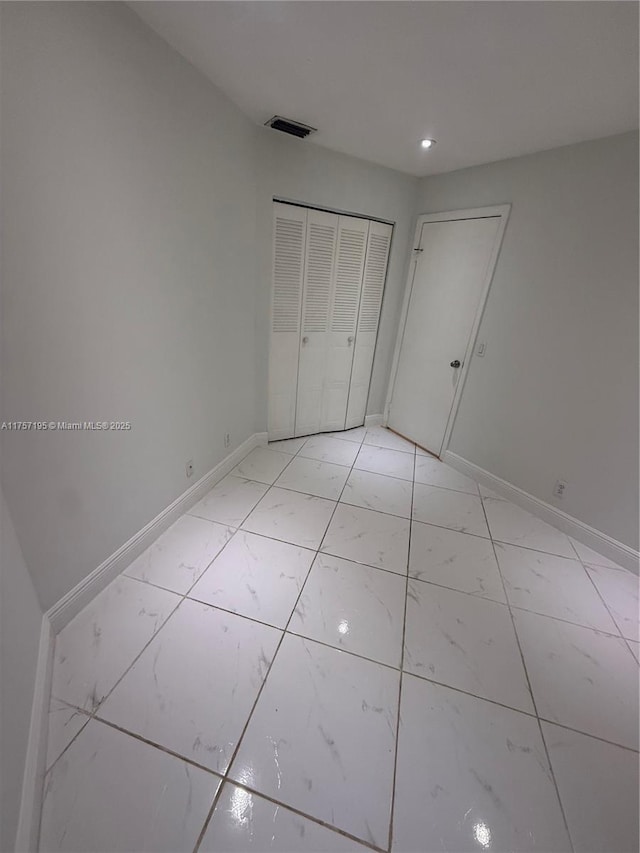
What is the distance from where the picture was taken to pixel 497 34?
1.20 m

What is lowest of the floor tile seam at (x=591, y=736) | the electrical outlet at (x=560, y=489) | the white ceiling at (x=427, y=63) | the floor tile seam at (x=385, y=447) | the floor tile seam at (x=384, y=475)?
the floor tile seam at (x=591, y=736)

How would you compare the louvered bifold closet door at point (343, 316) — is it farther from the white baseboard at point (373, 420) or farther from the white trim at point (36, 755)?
the white trim at point (36, 755)

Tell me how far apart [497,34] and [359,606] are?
2.46 metres

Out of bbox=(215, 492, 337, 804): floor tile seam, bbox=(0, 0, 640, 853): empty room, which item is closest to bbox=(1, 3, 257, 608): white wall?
bbox=(0, 0, 640, 853): empty room

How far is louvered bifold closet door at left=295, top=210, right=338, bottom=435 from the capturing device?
2623 mm

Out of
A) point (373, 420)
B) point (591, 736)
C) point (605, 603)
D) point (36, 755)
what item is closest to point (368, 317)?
point (373, 420)

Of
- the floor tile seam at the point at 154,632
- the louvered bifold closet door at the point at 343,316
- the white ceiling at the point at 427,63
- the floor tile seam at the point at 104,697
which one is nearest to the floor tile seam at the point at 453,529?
the floor tile seam at the point at 154,632

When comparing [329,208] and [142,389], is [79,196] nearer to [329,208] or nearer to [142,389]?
[142,389]

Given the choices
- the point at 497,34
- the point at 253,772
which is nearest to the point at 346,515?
the point at 253,772

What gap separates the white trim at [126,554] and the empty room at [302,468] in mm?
18

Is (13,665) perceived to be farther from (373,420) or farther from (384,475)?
(373,420)

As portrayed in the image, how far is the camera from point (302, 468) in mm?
2795

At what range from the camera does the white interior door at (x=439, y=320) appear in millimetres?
2557

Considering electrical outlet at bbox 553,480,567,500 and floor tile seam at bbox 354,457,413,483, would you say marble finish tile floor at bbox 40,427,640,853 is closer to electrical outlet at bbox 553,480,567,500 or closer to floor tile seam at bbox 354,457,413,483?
electrical outlet at bbox 553,480,567,500
